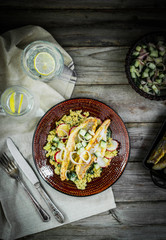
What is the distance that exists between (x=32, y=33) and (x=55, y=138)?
888 mm

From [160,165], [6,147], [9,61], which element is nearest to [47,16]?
[9,61]

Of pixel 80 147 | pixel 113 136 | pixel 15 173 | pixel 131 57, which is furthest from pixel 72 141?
pixel 131 57

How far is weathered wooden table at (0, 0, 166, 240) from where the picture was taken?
1.79m

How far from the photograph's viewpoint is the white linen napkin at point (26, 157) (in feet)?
5.59

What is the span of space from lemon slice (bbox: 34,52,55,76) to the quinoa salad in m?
0.39

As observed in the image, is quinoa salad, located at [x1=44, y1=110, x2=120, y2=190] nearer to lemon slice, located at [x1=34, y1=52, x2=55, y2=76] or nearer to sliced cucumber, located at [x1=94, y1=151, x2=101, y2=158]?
sliced cucumber, located at [x1=94, y1=151, x2=101, y2=158]

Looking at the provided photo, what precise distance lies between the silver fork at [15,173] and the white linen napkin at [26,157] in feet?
0.11

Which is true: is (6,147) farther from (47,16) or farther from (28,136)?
(47,16)

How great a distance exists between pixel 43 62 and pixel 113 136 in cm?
83

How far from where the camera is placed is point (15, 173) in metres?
1.69

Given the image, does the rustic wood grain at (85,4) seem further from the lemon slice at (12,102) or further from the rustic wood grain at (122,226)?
the rustic wood grain at (122,226)

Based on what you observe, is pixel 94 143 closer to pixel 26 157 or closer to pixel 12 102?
pixel 26 157

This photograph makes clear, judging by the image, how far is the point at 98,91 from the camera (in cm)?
180

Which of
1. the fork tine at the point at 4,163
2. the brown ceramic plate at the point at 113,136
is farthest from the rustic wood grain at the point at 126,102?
the fork tine at the point at 4,163
